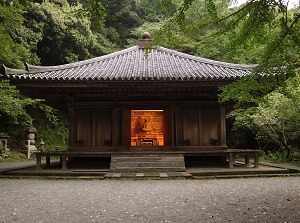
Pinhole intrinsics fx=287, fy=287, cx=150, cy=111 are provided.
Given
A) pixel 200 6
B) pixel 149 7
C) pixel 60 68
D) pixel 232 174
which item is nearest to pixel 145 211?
pixel 232 174

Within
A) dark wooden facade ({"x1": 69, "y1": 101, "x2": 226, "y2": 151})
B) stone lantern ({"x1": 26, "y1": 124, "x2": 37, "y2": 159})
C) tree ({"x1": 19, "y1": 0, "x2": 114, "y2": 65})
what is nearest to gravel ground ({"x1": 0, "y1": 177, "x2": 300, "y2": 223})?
dark wooden facade ({"x1": 69, "y1": 101, "x2": 226, "y2": 151})

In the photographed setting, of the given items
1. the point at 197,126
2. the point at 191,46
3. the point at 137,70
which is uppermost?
the point at 191,46

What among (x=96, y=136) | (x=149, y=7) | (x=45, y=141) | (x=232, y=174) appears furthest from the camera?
(x=149, y=7)

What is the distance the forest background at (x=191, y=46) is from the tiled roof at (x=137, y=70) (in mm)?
1056

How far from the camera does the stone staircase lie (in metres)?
10.0

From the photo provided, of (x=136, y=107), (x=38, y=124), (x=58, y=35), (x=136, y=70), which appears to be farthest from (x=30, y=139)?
(x=136, y=70)

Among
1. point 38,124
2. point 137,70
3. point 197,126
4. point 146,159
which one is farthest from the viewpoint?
point 38,124

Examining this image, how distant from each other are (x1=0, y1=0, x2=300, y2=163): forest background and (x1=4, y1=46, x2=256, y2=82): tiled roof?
1056mm

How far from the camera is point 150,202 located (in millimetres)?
5520

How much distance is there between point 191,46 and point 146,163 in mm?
18881

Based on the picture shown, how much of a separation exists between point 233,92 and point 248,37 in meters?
0.99

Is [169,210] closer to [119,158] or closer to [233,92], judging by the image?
[233,92]

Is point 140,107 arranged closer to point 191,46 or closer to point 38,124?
point 38,124

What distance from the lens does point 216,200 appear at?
5699mm
